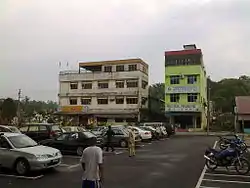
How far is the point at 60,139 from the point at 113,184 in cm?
919

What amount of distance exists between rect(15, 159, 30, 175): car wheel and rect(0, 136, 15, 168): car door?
231 millimetres

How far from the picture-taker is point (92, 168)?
7191 millimetres

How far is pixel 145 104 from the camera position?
62.6 m

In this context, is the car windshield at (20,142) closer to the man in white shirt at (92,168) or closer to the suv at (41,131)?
the man in white shirt at (92,168)

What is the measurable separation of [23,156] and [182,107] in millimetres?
47000

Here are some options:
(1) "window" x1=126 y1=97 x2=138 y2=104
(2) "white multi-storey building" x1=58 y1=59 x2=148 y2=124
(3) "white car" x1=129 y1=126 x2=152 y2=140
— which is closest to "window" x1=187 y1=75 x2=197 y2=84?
(2) "white multi-storey building" x1=58 y1=59 x2=148 y2=124

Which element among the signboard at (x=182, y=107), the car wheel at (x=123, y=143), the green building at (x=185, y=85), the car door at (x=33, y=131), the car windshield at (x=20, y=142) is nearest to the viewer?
the car windshield at (x=20, y=142)

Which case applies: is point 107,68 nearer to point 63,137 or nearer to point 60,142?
point 63,137

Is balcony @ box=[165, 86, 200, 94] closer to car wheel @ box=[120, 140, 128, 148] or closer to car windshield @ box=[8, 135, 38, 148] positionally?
car wheel @ box=[120, 140, 128, 148]

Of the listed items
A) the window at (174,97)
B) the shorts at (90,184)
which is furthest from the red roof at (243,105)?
the shorts at (90,184)

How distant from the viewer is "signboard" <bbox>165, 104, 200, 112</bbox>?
5689 centimetres

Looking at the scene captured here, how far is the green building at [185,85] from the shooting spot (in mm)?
57062

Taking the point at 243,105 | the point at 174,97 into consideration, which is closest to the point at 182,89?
the point at 174,97

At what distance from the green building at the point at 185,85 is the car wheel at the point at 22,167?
46609 mm
